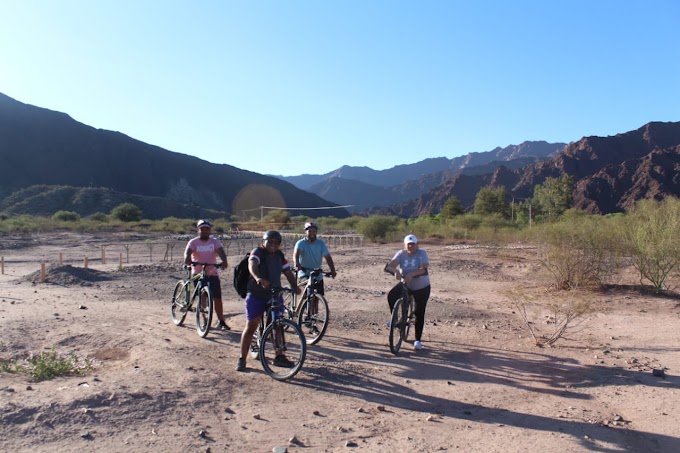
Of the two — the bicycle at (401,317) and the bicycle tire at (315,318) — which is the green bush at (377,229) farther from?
the bicycle at (401,317)

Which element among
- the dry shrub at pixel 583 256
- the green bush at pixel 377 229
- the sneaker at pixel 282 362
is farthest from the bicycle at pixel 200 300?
the green bush at pixel 377 229

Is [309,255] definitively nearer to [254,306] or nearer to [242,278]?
[242,278]

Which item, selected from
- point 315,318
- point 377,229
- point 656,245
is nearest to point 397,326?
point 315,318

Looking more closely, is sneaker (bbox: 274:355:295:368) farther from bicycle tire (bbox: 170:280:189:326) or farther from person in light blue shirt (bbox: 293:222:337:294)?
bicycle tire (bbox: 170:280:189:326)

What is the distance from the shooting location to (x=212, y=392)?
568 cm

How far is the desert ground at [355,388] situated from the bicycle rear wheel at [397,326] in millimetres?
209

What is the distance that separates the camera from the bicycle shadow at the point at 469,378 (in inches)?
196

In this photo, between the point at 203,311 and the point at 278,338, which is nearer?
the point at 278,338

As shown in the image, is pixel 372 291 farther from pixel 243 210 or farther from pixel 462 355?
pixel 243 210

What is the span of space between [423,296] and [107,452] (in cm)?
446

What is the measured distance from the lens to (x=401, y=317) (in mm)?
7547

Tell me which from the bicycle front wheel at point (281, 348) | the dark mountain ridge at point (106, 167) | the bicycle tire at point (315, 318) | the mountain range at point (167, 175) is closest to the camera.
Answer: the bicycle front wheel at point (281, 348)

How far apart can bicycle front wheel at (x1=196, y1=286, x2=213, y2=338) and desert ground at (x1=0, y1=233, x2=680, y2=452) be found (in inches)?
5.6

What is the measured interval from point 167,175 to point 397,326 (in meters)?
107
